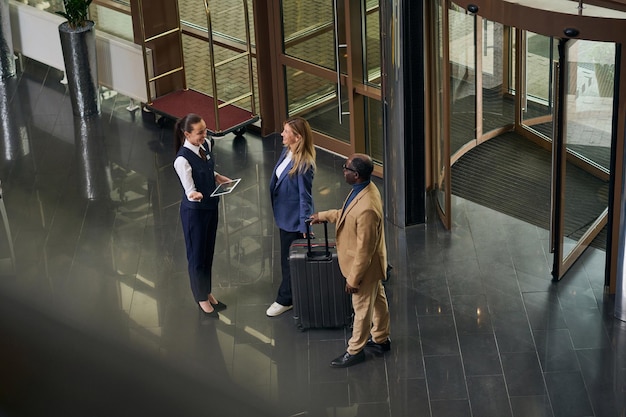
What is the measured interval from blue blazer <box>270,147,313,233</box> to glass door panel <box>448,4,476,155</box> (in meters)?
1.88

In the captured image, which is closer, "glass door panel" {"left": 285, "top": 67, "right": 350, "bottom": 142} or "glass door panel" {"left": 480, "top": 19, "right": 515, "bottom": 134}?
"glass door panel" {"left": 480, "top": 19, "right": 515, "bottom": 134}

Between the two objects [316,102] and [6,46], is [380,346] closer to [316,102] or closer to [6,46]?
[316,102]

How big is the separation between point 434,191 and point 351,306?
209 cm

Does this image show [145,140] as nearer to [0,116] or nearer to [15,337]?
[0,116]

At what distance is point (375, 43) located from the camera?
9.42 metres

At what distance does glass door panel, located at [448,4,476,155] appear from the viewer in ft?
28.4

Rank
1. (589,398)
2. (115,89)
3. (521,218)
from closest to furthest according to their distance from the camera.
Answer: (589,398) → (521,218) → (115,89)

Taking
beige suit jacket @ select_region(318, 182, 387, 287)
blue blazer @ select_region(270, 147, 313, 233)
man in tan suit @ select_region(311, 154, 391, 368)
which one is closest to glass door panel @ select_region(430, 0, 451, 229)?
blue blazer @ select_region(270, 147, 313, 233)

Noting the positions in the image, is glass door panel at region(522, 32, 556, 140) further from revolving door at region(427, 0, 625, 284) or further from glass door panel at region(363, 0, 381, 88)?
glass door panel at region(363, 0, 381, 88)

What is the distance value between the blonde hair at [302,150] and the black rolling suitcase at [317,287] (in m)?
0.40

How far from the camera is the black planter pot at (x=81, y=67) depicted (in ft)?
36.7

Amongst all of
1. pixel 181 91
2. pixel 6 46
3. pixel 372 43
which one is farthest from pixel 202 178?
pixel 6 46

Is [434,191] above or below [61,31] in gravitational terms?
below

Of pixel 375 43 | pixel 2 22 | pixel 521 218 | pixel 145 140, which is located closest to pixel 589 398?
pixel 521 218
